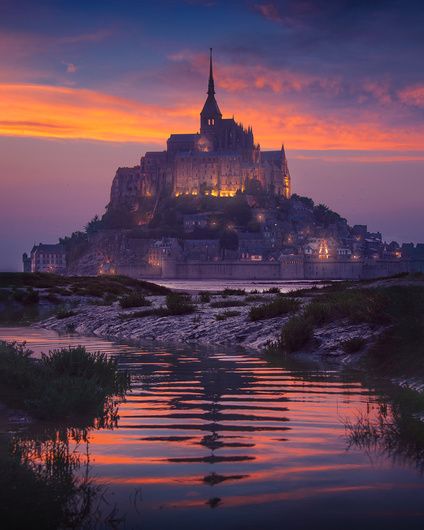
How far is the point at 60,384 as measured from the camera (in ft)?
30.7

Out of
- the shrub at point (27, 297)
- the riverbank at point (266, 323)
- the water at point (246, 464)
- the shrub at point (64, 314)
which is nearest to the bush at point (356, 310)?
the riverbank at point (266, 323)

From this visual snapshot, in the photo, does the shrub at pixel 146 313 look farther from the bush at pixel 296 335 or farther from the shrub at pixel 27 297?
the shrub at pixel 27 297

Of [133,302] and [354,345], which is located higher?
[133,302]

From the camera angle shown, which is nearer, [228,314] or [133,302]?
[228,314]

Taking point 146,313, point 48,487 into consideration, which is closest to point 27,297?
point 146,313

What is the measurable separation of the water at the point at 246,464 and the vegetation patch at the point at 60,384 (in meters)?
0.39

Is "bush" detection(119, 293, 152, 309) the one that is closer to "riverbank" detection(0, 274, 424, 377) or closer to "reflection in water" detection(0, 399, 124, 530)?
"riverbank" detection(0, 274, 424, 377)

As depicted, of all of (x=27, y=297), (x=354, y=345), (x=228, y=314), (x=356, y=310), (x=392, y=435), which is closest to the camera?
(x=392, y=435)

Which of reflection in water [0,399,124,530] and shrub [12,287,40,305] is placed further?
shrub [12,287,40,305]

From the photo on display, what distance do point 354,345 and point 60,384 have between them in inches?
288

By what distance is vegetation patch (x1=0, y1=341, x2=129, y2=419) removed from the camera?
29.1ft

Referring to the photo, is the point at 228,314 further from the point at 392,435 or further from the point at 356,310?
the point at 392,435

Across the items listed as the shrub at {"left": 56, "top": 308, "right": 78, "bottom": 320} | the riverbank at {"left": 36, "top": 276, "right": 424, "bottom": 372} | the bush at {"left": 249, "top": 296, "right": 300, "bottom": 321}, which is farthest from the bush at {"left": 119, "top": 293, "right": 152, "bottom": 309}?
the bush at {"left": 249, "top": 296, "right": 300, "bottom": 321}

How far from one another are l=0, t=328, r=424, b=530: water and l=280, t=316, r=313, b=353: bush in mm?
4801
